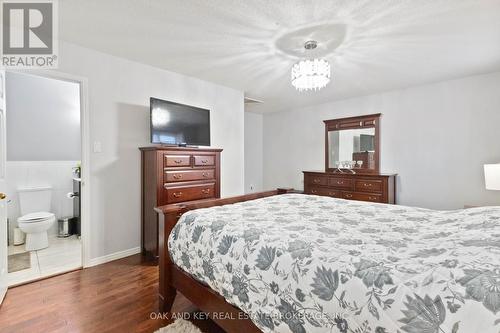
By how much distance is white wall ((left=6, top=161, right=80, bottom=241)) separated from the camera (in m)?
3.46

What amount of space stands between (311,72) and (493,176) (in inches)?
94.4

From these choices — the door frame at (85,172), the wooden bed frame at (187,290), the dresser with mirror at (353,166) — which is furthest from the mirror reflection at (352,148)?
the door frame at (85,172)

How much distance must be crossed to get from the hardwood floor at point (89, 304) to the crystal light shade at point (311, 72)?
223 cm

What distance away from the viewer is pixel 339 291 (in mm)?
957

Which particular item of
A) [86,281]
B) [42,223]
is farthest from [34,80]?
[86,281]

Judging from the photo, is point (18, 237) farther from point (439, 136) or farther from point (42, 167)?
point (439, 136)

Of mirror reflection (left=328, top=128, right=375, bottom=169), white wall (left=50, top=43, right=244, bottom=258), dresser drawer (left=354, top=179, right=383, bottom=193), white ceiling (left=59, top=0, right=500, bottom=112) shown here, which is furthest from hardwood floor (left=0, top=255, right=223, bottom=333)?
mirror reflection (left=328, top=128, right=375, bottom=169)

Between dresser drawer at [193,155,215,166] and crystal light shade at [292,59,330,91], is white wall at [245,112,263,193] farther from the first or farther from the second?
crystal light shade at [292,59,330,91]

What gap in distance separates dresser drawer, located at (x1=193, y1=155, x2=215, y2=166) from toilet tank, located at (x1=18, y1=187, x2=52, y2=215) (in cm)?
237

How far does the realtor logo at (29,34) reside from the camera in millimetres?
1995

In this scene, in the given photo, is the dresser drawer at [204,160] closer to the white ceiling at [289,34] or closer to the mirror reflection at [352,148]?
the white ceiling at [289,34]

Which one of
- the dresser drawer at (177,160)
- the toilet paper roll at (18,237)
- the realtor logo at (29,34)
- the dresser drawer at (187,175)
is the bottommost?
the toilet paper roll at (18,237)

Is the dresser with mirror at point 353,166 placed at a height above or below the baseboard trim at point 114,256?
above

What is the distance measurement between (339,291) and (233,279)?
57 centimetres
